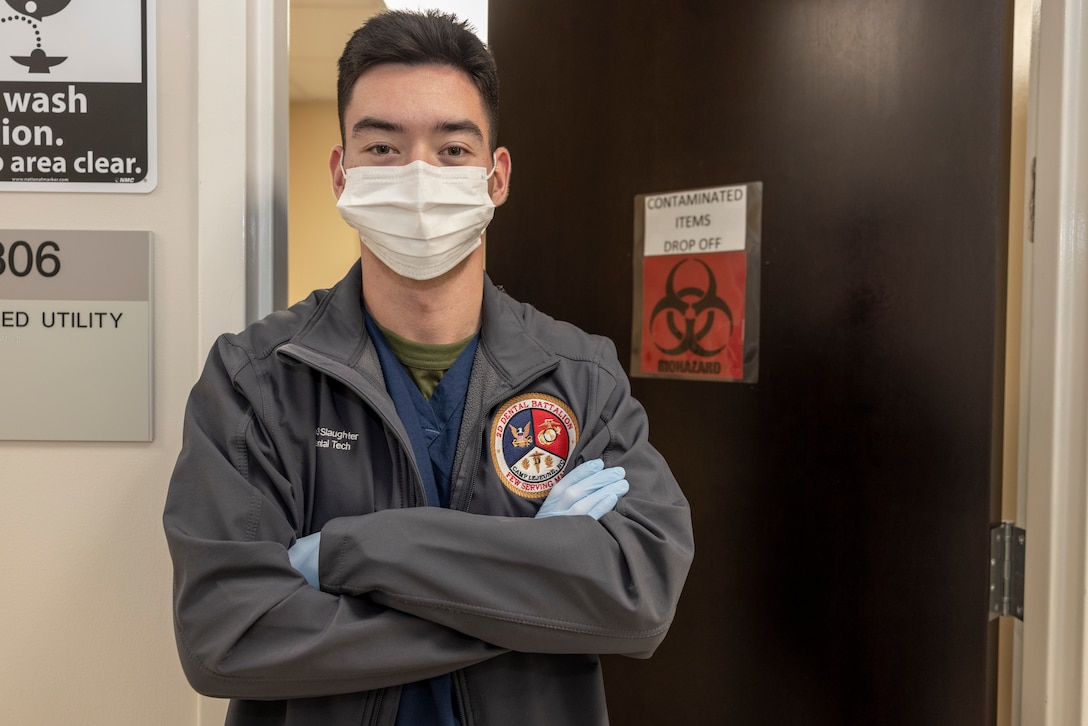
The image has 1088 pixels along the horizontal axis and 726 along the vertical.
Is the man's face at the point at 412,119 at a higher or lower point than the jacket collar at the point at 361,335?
higher

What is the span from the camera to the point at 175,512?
0.89m

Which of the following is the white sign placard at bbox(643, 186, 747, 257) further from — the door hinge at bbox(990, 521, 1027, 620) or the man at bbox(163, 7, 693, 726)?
Answer: the door hinge at bbox(990, 521, 1027, 620)

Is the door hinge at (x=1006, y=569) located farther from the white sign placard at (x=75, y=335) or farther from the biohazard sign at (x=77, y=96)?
the biohazard sign at (x=77, y=96)

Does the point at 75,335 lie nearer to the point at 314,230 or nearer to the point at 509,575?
the point at 509,575

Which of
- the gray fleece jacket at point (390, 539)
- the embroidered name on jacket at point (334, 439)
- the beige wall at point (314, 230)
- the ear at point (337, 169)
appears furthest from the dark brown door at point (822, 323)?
the beige wall at point (314, 230)

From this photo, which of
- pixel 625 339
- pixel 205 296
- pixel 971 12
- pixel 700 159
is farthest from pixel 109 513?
pixel 971 12

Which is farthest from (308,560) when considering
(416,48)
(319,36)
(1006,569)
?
(319,36)

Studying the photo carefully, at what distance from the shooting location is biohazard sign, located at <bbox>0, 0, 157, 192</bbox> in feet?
3.72

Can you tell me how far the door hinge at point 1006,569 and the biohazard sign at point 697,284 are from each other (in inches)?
20.0

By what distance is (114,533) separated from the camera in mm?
1175

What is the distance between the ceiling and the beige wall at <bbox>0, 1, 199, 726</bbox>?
Answer: 2415 millimetres

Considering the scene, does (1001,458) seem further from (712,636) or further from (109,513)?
(109,513)

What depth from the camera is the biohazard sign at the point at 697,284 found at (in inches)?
60.4

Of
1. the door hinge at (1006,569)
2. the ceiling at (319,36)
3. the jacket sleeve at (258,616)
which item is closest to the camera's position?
the jacket sleeve at (258,616)
